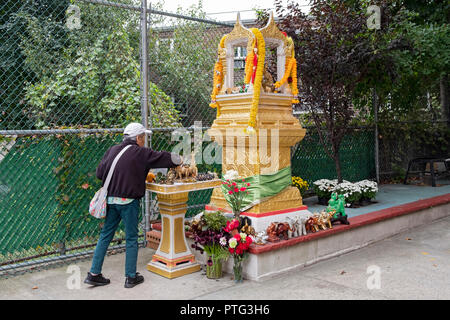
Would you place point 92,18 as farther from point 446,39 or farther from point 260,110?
point 446,39

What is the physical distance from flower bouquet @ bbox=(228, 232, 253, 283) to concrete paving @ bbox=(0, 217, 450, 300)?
0.15 m

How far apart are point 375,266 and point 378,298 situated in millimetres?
1179

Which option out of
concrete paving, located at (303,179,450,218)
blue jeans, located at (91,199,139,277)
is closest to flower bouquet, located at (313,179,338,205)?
concrete paving, located at (303,179,450,218)

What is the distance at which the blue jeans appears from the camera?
4781mm

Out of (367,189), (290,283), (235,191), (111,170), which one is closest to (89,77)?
(111,170)

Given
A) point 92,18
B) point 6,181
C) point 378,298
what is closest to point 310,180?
point 378,298

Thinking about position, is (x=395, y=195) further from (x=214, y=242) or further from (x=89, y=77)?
(x=89, y=77)

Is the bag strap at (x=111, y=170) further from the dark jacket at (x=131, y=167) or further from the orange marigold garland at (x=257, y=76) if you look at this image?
the orange marigold garland at (x=257, y=76)

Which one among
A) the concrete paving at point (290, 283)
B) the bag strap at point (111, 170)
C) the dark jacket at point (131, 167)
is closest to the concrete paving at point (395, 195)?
the concrete paving at point (290, 283)

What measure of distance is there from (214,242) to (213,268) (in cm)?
32

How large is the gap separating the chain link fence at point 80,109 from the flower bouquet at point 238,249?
1.95 metres

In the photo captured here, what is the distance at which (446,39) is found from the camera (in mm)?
9109

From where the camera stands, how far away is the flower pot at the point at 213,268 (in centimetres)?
509

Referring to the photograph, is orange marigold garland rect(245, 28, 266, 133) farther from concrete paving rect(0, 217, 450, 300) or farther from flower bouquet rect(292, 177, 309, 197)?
flower bouquet rect(292, 177, 309, 197)
